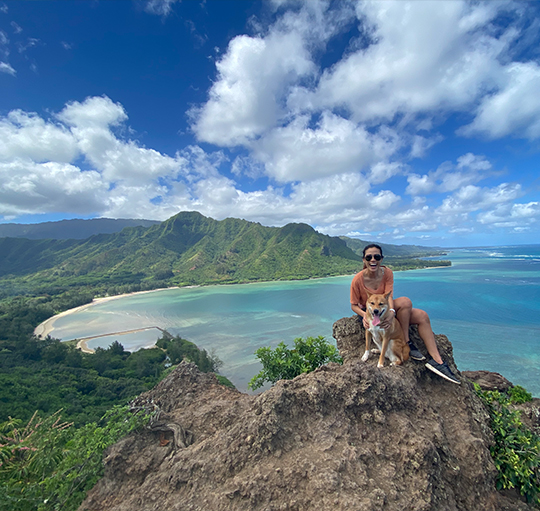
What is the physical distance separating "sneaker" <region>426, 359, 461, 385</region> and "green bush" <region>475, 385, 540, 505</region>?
78 centimetres

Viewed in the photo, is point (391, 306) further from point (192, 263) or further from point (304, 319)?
point (192, 263)

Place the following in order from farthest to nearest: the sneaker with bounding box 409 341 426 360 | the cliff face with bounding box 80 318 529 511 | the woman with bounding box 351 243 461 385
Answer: the sneaker with bounding box 409 341 426 360, the woman with bounding box 351 243 461 385, the cliff face with bounding box 80 318 529 511

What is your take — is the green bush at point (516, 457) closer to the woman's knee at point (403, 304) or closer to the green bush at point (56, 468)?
the woman's knee at point (403, 304)

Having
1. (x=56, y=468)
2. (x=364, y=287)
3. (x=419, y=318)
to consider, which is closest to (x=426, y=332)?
(x=419, y=318)

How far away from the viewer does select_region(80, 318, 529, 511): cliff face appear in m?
2.97

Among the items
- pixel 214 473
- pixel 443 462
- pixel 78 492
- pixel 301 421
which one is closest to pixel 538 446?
pixel 443 462

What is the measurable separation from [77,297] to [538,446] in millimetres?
117129

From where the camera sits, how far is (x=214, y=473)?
335 cm

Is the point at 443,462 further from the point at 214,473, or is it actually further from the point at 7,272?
the point at 7,272

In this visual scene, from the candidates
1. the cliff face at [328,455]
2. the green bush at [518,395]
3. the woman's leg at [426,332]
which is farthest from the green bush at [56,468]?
the green bush at [518,395]

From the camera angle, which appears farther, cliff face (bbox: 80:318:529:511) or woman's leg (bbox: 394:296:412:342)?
woman's leg (bbox: 394:296:412:342)

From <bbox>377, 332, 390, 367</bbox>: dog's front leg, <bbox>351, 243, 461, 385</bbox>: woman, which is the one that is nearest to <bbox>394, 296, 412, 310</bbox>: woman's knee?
<bbox>351, 243, 461, 385</bbox>: woman

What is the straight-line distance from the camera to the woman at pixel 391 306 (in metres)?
4.85

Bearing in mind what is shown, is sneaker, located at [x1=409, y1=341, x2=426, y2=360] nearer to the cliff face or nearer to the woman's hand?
the cliff face
